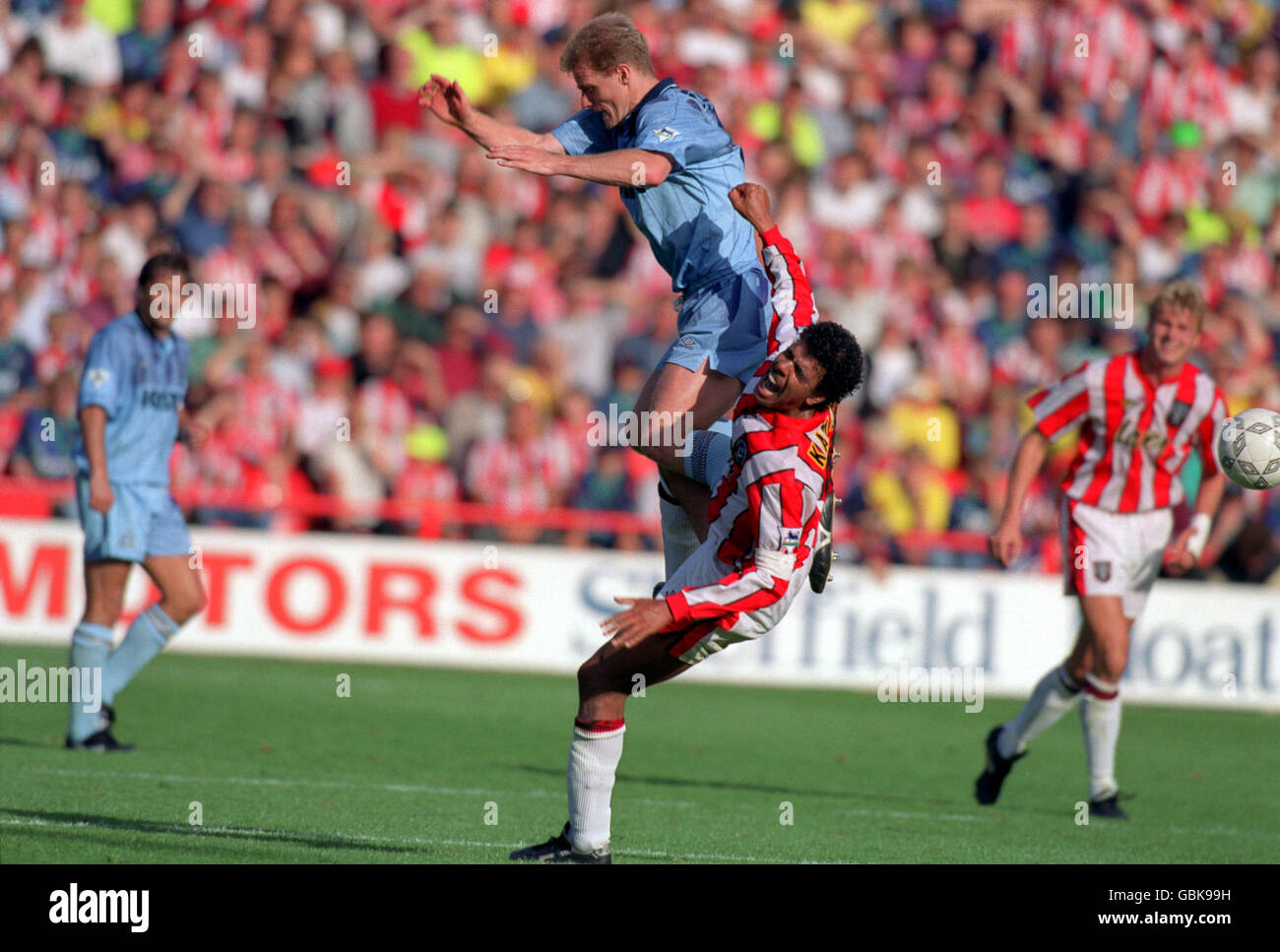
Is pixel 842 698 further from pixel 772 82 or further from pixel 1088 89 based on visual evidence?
pixel 1088 89

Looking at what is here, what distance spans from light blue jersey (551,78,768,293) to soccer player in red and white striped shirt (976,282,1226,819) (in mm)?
2362

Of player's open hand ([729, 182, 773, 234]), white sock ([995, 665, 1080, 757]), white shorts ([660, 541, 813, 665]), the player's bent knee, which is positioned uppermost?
player's open hand ([729, 182, 773, 234])

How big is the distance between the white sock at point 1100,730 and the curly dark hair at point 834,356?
353cm

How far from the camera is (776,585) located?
19.6 feet

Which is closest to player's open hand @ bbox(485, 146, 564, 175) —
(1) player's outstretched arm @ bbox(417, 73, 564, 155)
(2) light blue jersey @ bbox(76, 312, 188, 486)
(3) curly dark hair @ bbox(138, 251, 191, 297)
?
(1) player's outstretched arm @ bbox(417, 73, 564, 155)

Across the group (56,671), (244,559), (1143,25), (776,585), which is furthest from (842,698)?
(1143,25)

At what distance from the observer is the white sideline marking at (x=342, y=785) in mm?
8312

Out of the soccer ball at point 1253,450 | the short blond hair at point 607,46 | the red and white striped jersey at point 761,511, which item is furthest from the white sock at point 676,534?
the soccer ball at point 1253,450

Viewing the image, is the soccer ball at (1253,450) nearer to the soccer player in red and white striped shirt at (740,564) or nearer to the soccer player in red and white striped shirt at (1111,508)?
the soccer player in red and white striped shirt at (1111,508)

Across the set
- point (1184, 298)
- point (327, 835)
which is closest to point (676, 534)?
point (327, 835)

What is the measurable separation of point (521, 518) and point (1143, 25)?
34.7 feet

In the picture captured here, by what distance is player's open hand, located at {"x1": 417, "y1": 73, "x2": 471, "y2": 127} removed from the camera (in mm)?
6434

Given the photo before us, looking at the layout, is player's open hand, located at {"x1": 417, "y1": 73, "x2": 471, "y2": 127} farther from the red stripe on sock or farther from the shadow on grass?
the shadow on grass

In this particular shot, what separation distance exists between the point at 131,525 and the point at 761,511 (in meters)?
4.57
